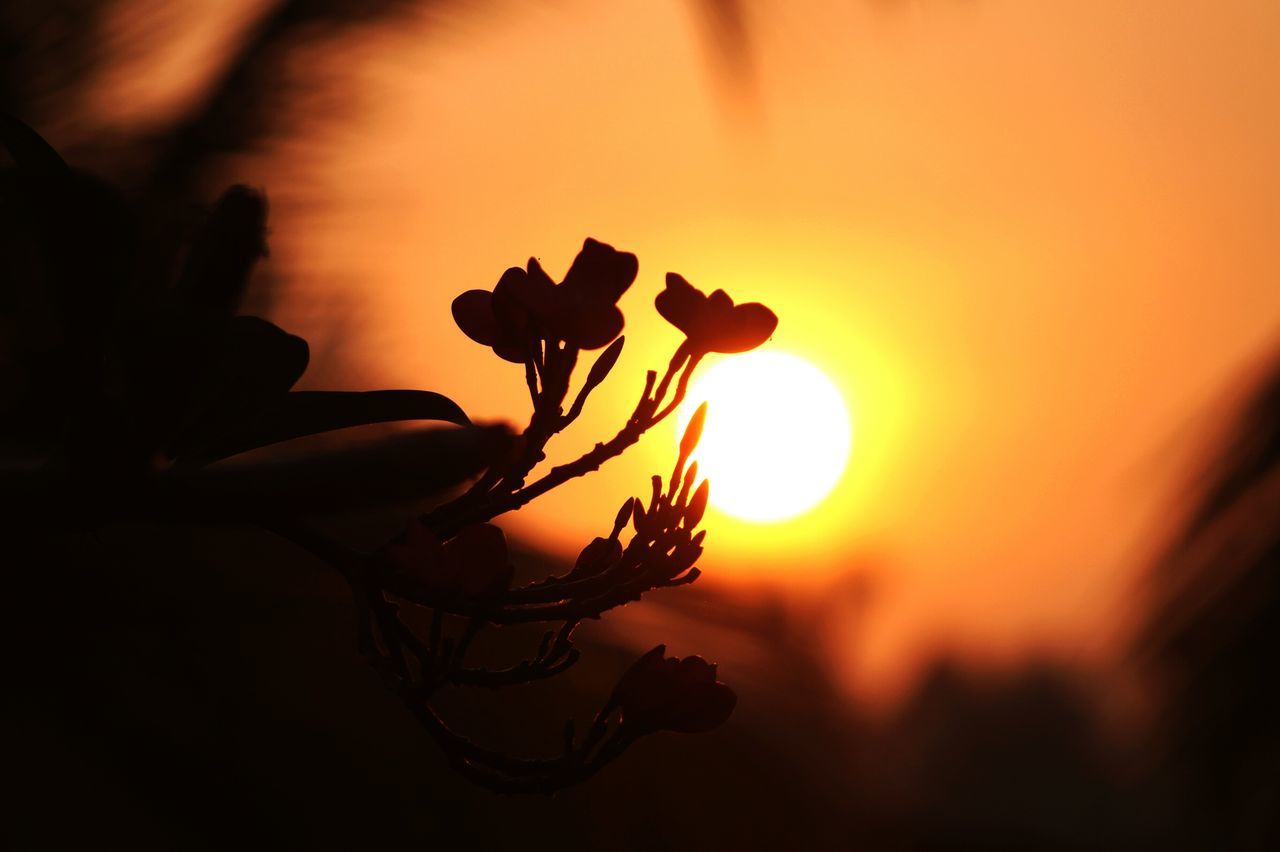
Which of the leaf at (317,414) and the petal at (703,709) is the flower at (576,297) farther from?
the petal at (703,709)

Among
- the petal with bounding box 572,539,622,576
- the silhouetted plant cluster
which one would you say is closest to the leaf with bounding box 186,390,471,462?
the silhouetted plant cluster

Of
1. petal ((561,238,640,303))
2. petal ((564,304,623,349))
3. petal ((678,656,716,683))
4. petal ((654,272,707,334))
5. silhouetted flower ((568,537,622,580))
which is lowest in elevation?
petal ((678,656,716,683))

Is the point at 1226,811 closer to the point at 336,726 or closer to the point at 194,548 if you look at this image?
the point at 336,726

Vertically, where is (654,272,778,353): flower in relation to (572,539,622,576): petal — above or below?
above

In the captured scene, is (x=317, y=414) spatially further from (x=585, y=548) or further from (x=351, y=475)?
(x=585, y=548)

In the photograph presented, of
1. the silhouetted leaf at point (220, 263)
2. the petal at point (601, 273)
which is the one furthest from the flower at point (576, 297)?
the silhouetted leaf at point (220, 263)

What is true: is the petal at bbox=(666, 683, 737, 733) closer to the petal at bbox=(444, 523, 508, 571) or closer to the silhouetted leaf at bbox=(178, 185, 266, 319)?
the petal at bbox=(444, 523, 508, 571)
